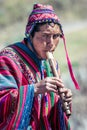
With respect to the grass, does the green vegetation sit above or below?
above

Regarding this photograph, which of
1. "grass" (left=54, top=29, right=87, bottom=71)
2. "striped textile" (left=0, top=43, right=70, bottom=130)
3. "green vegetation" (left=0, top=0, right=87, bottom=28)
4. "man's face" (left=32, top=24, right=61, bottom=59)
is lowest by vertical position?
"striped textile" (left=0, top=43, right=70, bottom=130)

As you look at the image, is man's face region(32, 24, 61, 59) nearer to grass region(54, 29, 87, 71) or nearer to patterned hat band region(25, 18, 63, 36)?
patterned hat band region(25, 18, 63, 36)

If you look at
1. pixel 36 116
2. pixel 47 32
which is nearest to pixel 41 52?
pixel 47 32

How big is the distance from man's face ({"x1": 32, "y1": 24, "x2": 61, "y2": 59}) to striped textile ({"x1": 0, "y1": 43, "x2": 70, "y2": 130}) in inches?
4.4

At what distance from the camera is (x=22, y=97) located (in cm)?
461

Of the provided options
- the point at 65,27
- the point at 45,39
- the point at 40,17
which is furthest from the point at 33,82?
the point at 65,27

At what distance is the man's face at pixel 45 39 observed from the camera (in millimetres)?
4672

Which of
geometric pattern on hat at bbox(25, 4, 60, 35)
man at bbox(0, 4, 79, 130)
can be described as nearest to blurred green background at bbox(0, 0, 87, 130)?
man at bbox(0, 4, 79, 130)

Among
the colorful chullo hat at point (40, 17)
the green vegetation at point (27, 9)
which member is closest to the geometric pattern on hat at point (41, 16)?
the colorful chullo hat at point (40, 17)

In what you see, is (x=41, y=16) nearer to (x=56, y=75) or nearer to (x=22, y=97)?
(x=56, y=75)

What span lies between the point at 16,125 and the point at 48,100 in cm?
34

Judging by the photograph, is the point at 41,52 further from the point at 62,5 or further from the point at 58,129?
the point at 62,5

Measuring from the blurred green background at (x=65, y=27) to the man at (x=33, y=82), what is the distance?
153 inches

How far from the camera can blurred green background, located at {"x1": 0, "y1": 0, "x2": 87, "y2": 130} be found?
31.2 feet
